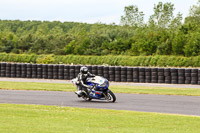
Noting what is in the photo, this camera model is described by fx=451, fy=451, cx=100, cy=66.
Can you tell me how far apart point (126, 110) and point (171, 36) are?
145 ft

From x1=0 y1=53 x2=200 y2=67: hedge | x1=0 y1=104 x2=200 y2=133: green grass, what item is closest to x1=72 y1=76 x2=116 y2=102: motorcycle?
x1=0 y1=104 x2=200 y2=133: green grass

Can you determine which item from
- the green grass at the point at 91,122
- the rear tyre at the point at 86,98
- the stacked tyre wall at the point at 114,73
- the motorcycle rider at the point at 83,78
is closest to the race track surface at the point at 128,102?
the rear tyre at the point at 86,98

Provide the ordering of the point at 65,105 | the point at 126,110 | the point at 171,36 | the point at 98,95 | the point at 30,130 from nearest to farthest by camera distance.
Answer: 1. the point at 30,130
2. the point at 126,110
3. the point at 65,105
4. the point at 98,95
5. the point at 171,36

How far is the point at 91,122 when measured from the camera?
37.4 ft

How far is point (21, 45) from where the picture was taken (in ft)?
257

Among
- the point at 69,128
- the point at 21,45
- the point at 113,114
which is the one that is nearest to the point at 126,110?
the point at 113,114

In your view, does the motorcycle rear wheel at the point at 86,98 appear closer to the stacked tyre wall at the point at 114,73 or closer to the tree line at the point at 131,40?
the stacked tyre wall at the point at 114,73

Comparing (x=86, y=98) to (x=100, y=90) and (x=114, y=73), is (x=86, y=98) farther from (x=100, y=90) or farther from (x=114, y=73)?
(x=114, y=73)

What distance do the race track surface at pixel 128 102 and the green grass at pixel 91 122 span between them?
1.63 meters

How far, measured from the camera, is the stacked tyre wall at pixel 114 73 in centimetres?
2695

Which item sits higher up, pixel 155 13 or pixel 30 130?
pixel 155 13

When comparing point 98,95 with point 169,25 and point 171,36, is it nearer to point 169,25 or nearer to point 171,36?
point 171,36

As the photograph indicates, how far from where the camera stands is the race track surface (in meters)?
15.1

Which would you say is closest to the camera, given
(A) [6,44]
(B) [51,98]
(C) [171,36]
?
(B) [51,98]
